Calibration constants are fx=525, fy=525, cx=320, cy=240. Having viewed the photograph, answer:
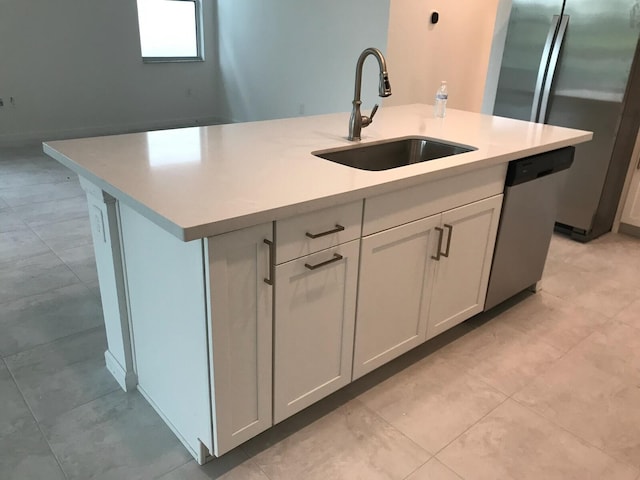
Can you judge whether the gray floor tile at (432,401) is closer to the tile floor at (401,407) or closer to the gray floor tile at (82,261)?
the tile floor at (401,407)

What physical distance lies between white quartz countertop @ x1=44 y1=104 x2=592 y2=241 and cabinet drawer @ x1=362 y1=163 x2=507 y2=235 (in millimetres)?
65

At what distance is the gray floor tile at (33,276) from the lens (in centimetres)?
280

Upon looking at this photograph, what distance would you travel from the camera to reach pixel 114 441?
1.83 meters

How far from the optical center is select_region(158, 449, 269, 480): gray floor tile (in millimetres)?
1699

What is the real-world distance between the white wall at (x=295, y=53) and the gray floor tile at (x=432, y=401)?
3429 mm

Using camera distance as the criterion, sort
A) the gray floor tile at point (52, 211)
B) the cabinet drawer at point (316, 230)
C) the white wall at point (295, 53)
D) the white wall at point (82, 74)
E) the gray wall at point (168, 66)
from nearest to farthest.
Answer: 1. the cabinet drawer at point (316, 230)
2. the gray floor tile at point (52, 211)
3. the white wall at point (295, 53)
4. the gray wall at point (168, 66)
5. the white wall at point (82, 74)

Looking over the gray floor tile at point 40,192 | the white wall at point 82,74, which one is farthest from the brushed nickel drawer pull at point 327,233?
the white wall at point 82,74

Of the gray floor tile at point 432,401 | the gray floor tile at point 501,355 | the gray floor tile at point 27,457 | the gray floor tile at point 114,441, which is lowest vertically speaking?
the gray floor tile at point 27,457

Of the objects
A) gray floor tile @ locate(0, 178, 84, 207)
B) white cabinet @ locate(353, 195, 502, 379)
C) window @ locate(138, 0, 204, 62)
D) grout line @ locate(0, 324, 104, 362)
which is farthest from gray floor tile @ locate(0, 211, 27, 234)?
window @ locate(138, 0, 204, 62)

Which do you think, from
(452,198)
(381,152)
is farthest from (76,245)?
(452,198)

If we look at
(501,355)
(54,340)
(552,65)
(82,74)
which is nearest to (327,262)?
(501,355)

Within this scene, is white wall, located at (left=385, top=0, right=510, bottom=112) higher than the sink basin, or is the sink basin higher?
white wall, located at (left=385, top=0, right=510, bottom=112)

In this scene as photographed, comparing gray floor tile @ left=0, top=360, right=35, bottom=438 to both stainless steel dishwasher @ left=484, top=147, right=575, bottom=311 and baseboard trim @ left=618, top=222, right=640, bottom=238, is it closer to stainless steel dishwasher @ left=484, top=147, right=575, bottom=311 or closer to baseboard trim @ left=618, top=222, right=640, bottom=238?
stainless steel dishwasher @ left=484, top=147, right=575, bottom=311

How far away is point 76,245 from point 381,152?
213 cm
